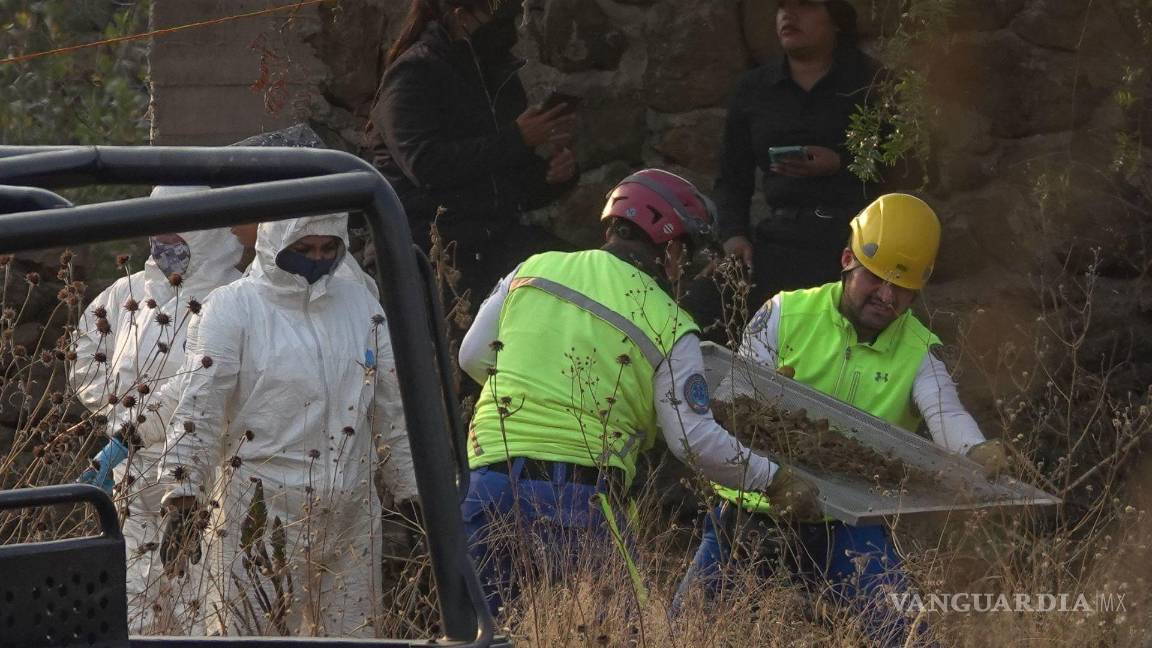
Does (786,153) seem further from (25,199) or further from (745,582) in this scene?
(25,199)


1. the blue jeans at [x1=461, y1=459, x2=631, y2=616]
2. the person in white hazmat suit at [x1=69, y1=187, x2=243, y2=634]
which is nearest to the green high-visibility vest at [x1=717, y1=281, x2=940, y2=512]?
the blue jeans at [x1=461, y1=459, x2=631, y2=616]

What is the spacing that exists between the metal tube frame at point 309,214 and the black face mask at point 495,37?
Result: 4.21 m

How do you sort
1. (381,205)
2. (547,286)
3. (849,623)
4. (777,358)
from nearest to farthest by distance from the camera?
(381,205), (849,623), (547,286), (777,358)

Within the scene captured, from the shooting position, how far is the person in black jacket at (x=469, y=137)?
6121 mm

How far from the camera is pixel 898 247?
549 cm

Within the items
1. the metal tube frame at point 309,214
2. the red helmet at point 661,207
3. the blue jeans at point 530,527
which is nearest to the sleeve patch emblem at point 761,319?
the red helmet at point 661,207

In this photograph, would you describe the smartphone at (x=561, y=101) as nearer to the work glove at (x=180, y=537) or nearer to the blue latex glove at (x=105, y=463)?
the blue latex glove at (x=105, y=463)

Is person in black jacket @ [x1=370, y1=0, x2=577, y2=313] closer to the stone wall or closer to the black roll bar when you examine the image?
the stone wall

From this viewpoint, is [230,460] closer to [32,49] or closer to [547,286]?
[547,286]

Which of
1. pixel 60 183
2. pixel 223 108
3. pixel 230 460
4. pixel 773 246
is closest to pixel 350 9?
pixel 223 108

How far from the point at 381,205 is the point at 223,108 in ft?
16.8

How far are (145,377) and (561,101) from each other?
2.68 m

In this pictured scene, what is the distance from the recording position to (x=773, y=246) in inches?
251

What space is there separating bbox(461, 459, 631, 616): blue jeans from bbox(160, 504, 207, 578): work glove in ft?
Answer: 2.21
